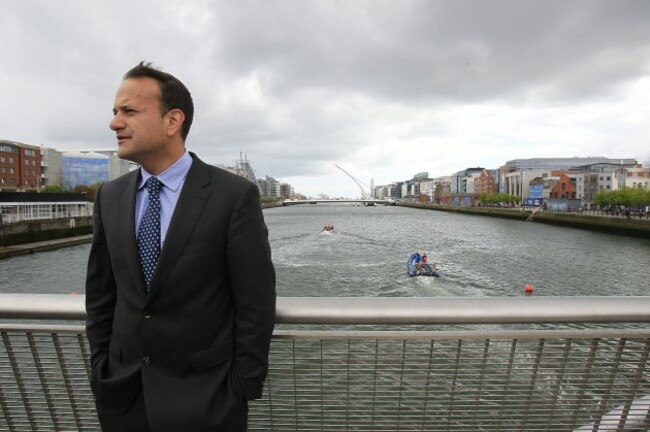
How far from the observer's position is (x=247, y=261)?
130 centimetres

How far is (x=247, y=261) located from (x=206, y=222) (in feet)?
0.59

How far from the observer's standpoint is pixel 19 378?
1752mm

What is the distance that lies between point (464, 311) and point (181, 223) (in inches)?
39.6

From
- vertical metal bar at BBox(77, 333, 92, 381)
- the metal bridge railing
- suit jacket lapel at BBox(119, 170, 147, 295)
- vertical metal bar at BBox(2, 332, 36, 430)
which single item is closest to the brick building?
vertical metal bar at BBox(2, 332, 36, 430)

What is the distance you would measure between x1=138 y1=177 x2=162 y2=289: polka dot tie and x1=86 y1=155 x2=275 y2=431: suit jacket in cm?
3

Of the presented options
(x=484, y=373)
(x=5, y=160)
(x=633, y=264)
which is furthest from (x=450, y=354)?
(x=5, y=160)

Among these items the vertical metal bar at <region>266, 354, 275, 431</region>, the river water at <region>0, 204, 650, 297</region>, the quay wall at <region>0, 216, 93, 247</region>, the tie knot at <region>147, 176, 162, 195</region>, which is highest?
the tie knot at <region>147, 176, 162, 195</region>

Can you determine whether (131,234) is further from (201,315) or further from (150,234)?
(201,315)

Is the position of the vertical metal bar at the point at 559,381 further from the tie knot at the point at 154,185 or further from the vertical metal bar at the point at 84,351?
the vertical metal bar at the point at 84,351

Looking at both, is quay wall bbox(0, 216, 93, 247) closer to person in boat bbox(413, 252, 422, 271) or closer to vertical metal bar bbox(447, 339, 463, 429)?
person in boat bbox(413, 252, 422, 271)

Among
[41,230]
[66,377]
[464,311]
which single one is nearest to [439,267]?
[464,311]

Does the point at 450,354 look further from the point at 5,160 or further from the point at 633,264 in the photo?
the point at 5,160

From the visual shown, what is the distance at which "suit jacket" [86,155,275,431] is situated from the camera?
50.8 inches

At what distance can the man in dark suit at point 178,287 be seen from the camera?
4.25 ft
